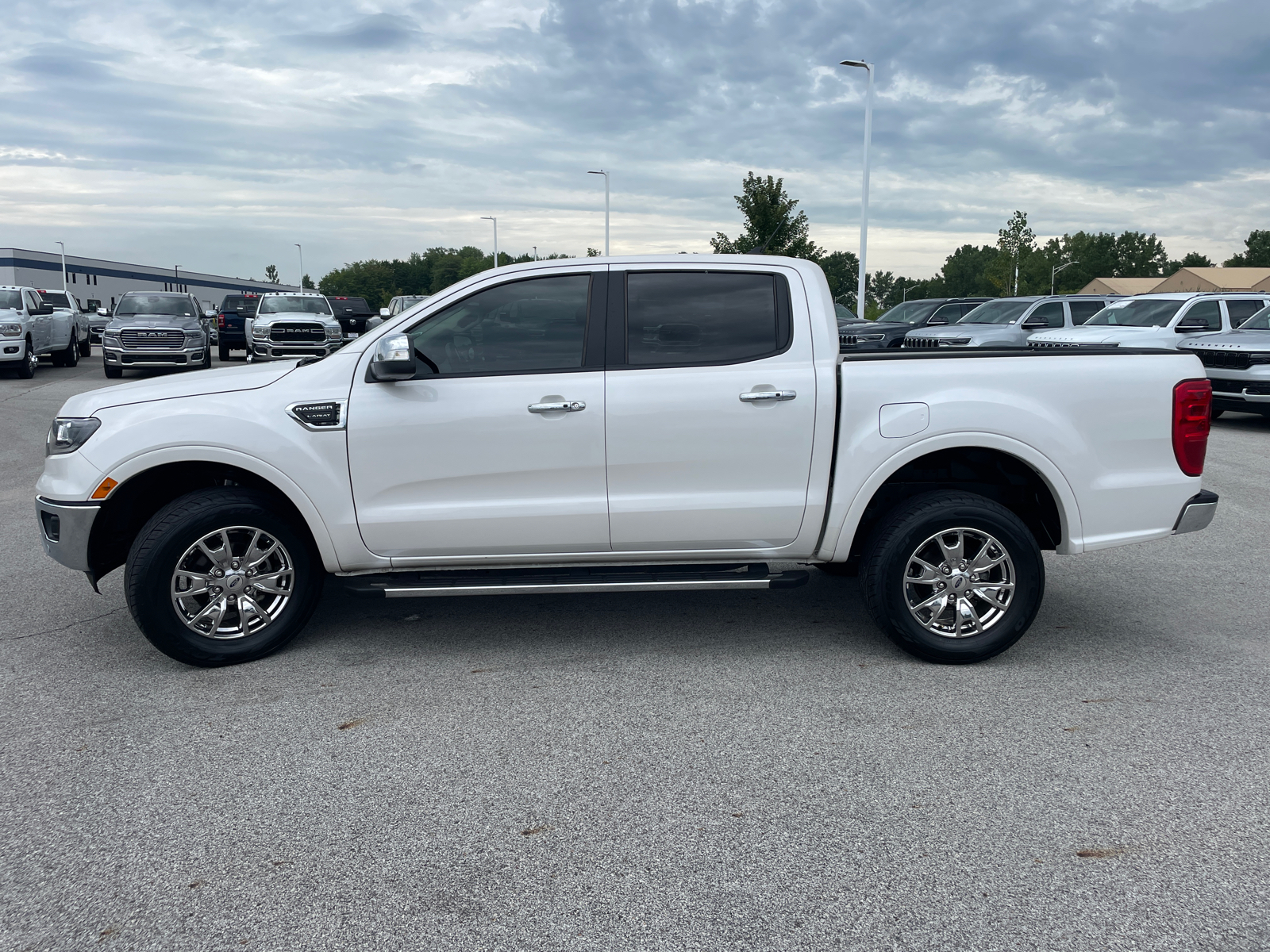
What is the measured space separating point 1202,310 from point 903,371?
14.1 m

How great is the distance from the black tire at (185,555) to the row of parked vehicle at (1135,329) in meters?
6.17

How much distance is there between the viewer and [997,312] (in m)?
21.5

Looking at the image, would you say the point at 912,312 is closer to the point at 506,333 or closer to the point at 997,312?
the point at 997,312

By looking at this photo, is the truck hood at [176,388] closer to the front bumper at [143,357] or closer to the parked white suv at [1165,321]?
the parked white suv at [1165,321]

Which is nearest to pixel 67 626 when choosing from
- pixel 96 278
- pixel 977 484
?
pixel 977 484

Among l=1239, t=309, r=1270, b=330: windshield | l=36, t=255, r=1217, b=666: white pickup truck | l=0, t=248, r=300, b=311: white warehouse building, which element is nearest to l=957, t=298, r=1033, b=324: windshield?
l=1239, t=309, r=1270, b=330: windshield

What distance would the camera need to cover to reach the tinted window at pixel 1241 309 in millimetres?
15875

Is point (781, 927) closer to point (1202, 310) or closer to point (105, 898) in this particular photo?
point (105, 898)

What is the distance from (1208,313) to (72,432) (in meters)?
16.7

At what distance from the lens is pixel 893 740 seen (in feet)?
12.8

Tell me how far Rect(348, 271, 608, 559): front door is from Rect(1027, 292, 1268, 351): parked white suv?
1349 cm

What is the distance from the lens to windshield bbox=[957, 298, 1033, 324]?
21.0 metres

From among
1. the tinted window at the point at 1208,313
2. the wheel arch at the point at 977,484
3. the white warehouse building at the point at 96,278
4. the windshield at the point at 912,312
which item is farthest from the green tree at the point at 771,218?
the white warehouse building at the point at 96,278

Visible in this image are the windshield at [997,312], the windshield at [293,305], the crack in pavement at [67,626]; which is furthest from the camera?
the windshield at [293,305]
